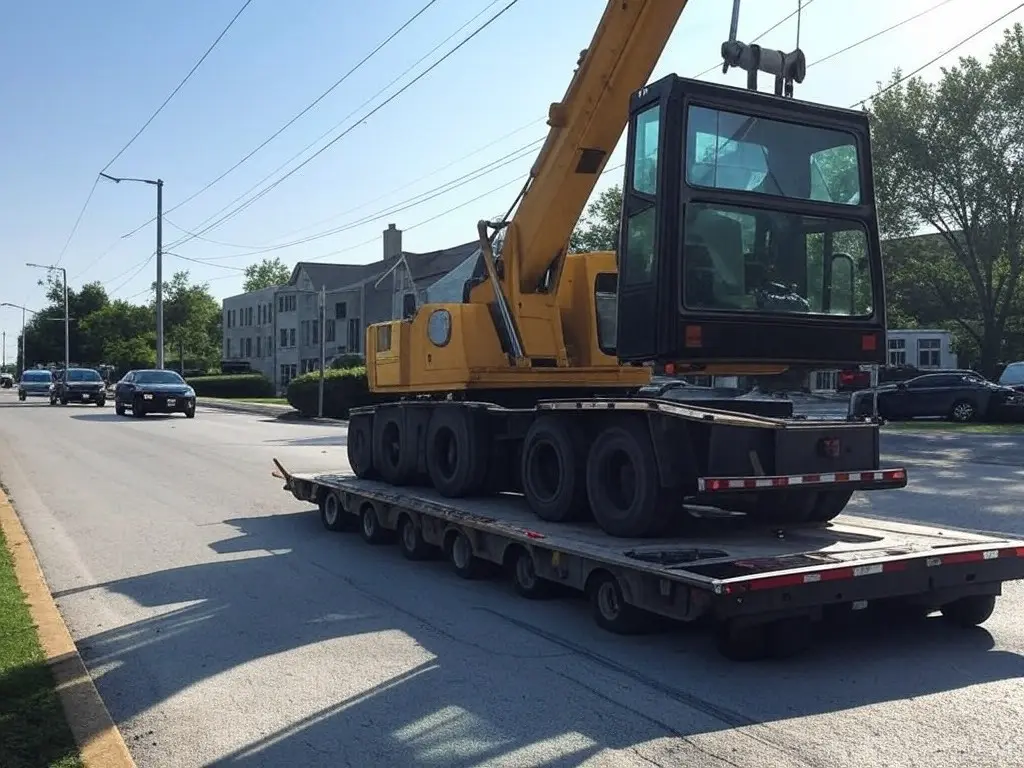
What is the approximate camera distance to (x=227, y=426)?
31.2 m

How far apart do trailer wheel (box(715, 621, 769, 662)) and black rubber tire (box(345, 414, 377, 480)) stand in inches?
272

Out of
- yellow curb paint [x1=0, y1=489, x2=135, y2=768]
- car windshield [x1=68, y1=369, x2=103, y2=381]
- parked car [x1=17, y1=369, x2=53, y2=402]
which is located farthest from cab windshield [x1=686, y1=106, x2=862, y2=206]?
parked car [x1=17, y1=369, x2=53, y2=402]

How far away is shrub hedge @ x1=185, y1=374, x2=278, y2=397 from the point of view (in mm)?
62062

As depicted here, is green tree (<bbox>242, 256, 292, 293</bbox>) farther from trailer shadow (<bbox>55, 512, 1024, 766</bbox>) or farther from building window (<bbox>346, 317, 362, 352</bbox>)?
trailer shadow (<bbox>55, 512, 1024, 766</bbox>)

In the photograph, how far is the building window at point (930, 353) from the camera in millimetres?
54938

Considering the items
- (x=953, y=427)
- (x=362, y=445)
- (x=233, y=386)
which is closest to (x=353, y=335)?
(x=233, y=386)

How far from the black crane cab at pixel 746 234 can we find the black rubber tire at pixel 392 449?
4662 millimetres

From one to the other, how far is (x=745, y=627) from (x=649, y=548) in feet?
3.25

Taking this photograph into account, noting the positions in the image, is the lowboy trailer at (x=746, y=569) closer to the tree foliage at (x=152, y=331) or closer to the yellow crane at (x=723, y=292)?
the yellow crane at (x=723, y=292)

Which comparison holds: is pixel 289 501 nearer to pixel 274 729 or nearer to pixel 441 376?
pixel 441 376

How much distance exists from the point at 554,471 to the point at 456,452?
1.86 m

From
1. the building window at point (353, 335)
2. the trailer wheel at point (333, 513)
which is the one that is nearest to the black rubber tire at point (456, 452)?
the trailer wheel at point (333, 513)

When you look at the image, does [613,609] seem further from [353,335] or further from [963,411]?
[353,335]

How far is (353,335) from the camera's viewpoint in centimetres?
6831
